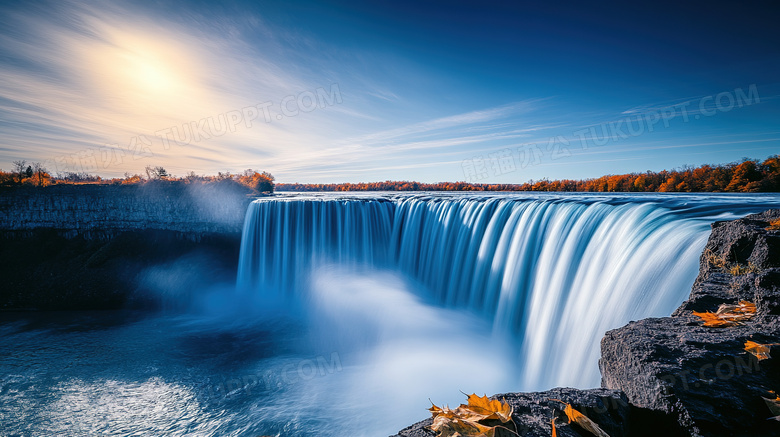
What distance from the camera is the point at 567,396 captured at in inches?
70.4

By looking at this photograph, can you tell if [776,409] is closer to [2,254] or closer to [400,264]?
[400,264]

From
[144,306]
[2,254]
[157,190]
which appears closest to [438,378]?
[144,306]

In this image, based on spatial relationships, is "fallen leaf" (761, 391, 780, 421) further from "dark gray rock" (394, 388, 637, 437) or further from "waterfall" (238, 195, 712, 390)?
"waterfall" (238, 195, 712, 390)

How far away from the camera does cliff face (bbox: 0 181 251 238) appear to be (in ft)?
60.4

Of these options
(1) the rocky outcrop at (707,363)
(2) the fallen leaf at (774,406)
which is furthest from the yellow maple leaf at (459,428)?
(2) the fallen leaf at (774,406)

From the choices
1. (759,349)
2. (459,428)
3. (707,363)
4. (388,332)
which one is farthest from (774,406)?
(388,332)

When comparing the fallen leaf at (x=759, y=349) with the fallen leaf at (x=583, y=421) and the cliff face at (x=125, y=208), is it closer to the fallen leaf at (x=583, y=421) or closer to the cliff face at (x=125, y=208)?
the fallen leaf at (x=583, y=421)

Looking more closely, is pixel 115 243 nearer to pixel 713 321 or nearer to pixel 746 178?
pixel 713 321

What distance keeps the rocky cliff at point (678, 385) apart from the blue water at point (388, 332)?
129 inches

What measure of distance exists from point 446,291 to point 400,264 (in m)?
3.65

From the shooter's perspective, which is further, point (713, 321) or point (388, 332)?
point (388, 332)

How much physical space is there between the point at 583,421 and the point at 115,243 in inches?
983

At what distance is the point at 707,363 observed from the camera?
1713mm

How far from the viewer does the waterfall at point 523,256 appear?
18.9 feet
